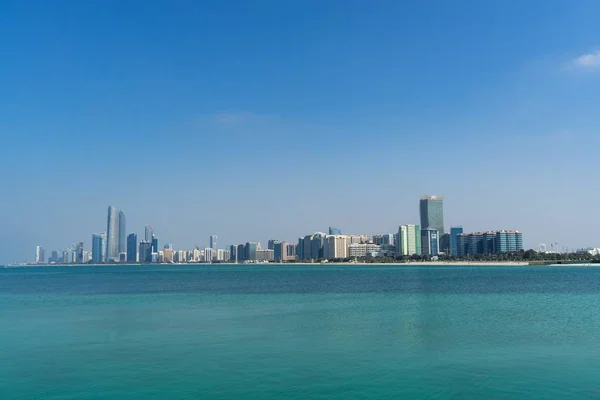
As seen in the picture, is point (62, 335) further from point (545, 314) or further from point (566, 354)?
point (545, 314)

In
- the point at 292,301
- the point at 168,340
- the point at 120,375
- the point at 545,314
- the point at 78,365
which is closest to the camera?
the point at 120,375

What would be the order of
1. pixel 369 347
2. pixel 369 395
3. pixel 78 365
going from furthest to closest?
pixel 369 347
pixel 78 365
pixel 369 395

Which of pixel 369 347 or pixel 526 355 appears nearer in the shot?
pixel 526 355

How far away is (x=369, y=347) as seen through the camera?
2486 cm

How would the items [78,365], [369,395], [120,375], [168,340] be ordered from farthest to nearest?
[168,340]
[78,365]
[120,375]
[369,395]

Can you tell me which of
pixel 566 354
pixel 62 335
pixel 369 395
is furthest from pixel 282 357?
pixel 62 335

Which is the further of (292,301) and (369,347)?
(292,301)

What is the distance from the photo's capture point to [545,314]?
36781 mm

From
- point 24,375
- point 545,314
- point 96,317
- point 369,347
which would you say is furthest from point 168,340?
point 545,314

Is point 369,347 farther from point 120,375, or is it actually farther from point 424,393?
point 120,375

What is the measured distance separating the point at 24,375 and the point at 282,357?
1126 centimetres

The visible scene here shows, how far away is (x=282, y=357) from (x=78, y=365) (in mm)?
9387

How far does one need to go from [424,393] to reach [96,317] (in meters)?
30.4

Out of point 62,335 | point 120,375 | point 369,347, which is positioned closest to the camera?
point 120,375
